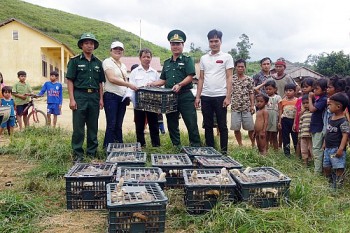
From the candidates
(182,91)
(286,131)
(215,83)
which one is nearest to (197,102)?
(182,91)

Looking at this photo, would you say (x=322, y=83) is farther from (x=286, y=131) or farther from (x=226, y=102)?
(x=226, y=102)

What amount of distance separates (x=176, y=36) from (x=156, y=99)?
102 centimetres

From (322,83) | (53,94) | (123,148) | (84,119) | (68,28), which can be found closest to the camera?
(322,83)

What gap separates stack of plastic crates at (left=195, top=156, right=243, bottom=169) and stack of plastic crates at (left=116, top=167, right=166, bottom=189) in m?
0.61

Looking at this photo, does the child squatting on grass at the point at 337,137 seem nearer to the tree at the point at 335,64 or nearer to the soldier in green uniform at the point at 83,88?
the soldier in green uniform at the point at 83,88

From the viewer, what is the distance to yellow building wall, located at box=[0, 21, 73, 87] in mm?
27938

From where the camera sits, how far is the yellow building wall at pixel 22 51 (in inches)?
1100

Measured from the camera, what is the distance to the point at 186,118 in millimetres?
5742

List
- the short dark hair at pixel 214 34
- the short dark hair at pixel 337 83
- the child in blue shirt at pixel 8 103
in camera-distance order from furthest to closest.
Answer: the child in blue shirt at pixel 8 103, the short dark hair at pixel 214 34, the short dark hair at pixel 337 83

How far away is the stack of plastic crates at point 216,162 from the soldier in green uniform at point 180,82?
124 centimetres

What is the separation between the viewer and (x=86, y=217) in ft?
11.1

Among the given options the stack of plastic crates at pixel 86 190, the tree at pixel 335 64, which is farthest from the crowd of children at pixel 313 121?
the tree at pixel 335 64

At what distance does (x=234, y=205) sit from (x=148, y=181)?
32.4 inches

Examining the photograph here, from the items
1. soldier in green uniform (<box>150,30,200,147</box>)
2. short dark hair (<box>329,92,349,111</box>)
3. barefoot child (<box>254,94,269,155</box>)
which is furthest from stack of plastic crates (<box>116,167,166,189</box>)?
barefoot child (<box>254,94,269,155</box>)
